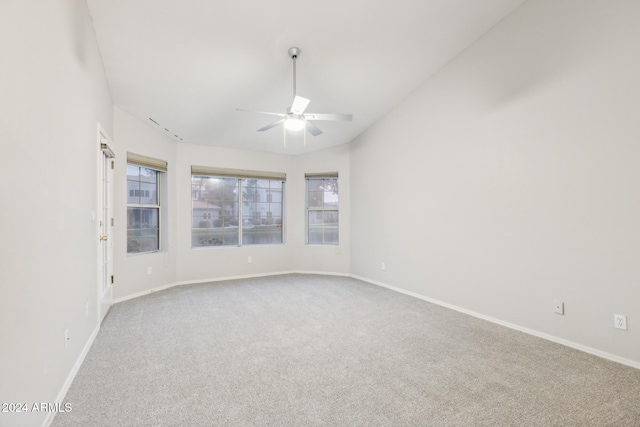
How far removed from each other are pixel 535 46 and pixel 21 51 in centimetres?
391

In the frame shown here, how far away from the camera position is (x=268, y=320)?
349 centimetres

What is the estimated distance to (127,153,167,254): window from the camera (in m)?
4.52

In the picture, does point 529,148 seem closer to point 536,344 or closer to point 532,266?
point 532,266

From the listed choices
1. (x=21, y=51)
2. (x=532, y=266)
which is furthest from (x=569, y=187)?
(x=21, y=51)

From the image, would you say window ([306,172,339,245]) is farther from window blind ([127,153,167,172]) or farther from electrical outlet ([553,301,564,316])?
electrical outlet ([553,301,564,316])

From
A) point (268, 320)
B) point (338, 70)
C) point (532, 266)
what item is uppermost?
point (338, 70)

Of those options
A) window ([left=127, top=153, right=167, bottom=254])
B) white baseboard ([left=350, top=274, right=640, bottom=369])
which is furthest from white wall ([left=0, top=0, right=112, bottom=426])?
white baseboard ([left=350, top=274, right=640, bottom=369])

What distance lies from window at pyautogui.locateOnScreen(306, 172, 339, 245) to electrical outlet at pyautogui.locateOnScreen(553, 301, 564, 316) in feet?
12.5

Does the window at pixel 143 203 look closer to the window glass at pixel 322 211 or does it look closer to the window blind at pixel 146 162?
the window blind at pixel 146 162

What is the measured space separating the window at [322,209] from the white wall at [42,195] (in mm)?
4096

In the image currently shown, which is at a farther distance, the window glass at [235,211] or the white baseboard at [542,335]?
the window glass at [235,211]

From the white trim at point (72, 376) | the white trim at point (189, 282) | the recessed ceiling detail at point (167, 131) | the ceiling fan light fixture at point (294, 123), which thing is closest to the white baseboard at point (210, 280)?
the white trim at point (189, 282)

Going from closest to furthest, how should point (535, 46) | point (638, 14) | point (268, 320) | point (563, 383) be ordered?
point (563, 383), point (638, 14), point (535, 46), point (268, 320)

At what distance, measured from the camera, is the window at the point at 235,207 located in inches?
221
